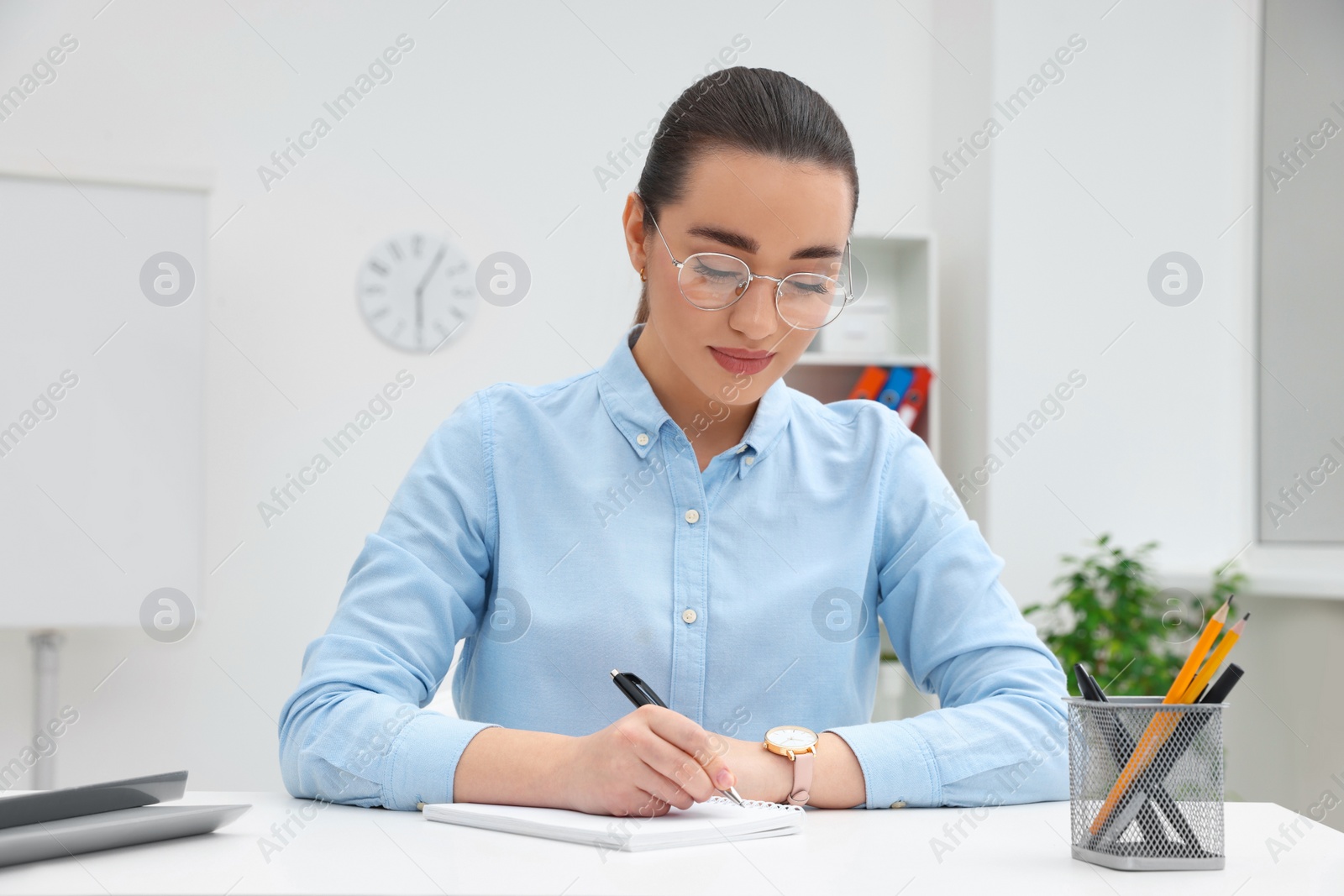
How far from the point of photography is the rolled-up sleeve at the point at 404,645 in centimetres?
102

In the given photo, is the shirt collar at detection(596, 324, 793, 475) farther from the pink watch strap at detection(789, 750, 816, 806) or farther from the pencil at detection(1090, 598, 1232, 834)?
the pencil at detection(1090, 598, 1232, 834)

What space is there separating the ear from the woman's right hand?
1.97 feet

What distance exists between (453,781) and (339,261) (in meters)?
2.57

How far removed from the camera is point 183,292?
2922 mm

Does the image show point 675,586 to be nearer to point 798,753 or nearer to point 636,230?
point 798,753

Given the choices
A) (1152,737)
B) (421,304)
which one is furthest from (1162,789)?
(421,304)

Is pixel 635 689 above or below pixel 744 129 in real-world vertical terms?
below

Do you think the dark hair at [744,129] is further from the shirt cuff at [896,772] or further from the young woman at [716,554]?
the shirt cuff at [896,772]

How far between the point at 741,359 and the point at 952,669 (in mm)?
413

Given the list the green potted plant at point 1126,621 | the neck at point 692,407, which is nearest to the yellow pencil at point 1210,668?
the neck at point 692,407

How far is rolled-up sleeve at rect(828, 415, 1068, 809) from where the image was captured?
3.48 ft

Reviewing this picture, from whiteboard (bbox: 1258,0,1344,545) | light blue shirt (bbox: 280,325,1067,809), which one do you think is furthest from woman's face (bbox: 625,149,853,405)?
whiteboard (bbox: 1258,0,1344,545)

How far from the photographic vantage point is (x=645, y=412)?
1.35 m

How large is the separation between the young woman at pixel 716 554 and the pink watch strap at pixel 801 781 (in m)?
0.01
